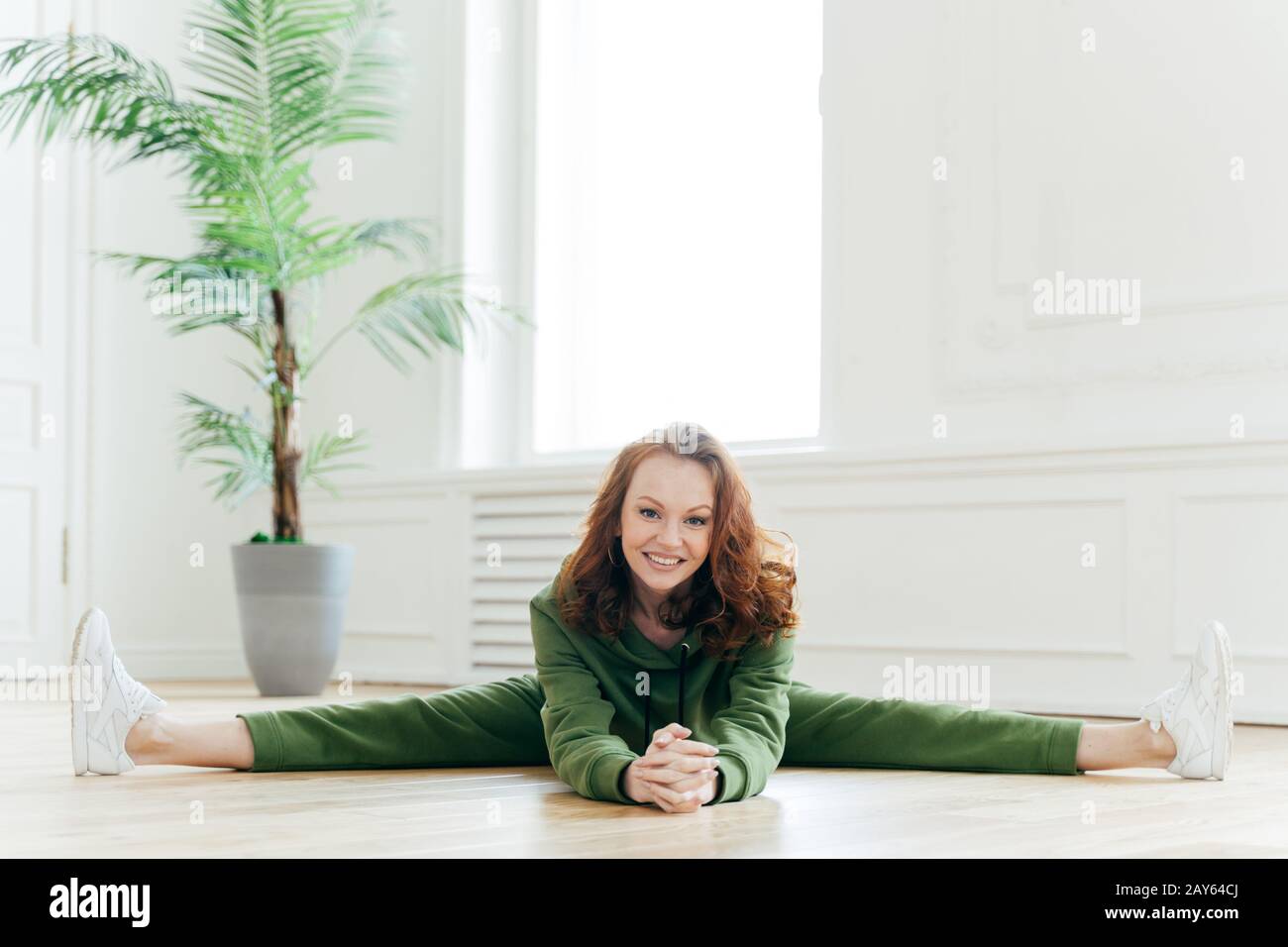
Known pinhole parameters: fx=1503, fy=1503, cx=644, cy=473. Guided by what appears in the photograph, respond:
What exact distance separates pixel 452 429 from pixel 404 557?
0.48 meters

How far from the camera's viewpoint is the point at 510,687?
249cm

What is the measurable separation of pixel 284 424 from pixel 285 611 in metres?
0.57

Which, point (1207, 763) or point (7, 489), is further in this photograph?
point (7, 489)

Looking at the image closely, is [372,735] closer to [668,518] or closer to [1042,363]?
[668,518]

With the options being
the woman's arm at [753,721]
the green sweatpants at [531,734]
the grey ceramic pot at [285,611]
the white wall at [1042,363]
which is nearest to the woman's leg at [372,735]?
the green sweatpants at [531,734]

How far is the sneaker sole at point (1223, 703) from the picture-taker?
2180 mm

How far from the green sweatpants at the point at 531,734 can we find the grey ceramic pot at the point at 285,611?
2.20m

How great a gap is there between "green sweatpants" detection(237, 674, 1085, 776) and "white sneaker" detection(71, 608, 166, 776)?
0.18m

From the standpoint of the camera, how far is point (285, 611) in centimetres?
461

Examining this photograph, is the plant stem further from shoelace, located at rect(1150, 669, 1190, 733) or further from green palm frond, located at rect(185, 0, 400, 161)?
shoelace, located at rect(1150, 669, 1190, 733)

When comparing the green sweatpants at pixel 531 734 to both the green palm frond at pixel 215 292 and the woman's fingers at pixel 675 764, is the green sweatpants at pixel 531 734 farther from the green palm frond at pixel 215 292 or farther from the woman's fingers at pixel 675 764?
the green palm frond at pixel 215 292

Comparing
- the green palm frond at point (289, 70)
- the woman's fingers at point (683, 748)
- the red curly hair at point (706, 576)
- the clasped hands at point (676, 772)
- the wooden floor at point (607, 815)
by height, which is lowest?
the wooden floor at point (607, 815)
